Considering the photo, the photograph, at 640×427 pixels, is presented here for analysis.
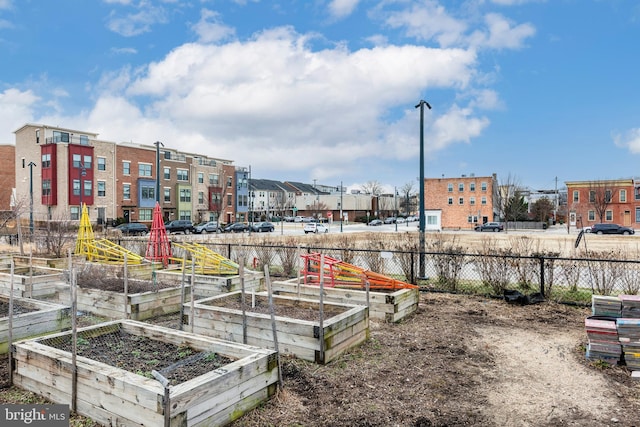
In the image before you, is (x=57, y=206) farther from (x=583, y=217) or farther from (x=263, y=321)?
(x=583, y=217)

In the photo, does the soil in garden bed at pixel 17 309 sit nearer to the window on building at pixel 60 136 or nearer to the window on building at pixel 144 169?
the window on building at pixel 60 136

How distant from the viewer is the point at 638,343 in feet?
19.5

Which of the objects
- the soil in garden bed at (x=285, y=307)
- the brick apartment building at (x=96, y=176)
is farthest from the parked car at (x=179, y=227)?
the soil in garden bed at (x=285, y=307)

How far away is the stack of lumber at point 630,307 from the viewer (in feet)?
22.4

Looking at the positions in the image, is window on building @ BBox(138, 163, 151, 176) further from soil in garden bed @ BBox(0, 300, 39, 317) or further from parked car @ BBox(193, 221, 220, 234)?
soil in garden bed @ BBox(0, 300, 39, 317)

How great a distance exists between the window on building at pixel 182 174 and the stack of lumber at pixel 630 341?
2657 inches

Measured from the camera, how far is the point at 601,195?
68812 mm

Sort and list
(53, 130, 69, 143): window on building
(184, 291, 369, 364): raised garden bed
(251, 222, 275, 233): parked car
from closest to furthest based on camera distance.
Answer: (184, 291, 369, 364): raised garden bed, (53, 130, 69, 143): window on building, (251, 222, 275, 233): parked car

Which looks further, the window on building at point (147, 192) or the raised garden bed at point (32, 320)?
the window on building at point (147, 192)

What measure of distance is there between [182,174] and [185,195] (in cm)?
338

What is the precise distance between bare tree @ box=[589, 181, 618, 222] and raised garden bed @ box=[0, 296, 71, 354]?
77.6 metres

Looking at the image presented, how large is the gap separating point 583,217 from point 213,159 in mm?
64036

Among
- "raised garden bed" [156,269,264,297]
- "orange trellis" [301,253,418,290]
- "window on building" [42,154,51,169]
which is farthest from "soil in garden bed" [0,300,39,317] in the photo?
"window on building" [42,154,51,169]

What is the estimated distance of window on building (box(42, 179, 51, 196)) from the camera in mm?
53031
